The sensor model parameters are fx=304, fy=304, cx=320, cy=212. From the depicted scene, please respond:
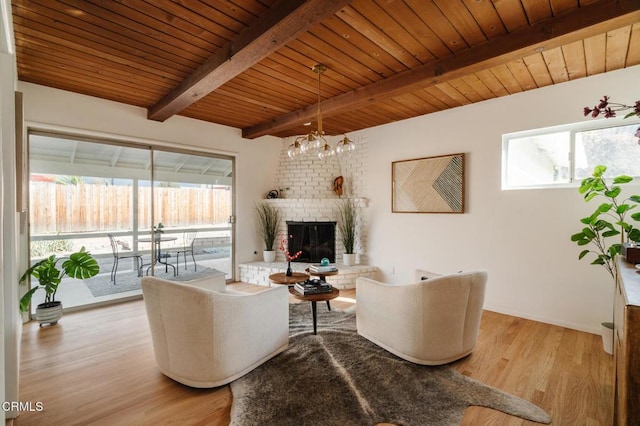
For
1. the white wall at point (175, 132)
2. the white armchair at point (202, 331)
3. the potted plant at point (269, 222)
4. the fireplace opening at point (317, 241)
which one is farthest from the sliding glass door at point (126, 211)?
the white armchair at point (202, 331)

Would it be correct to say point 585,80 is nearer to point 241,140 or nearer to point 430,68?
point 430,68

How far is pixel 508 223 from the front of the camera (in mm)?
3646

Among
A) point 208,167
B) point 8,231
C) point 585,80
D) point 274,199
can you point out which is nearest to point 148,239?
point 208,167

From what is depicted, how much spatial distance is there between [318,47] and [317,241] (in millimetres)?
3299

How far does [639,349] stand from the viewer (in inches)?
40.9

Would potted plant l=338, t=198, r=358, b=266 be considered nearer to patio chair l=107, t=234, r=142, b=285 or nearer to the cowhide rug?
the cowhide rug

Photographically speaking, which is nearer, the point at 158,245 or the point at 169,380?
the point at 169,380

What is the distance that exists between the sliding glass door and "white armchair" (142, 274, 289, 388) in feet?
7.89

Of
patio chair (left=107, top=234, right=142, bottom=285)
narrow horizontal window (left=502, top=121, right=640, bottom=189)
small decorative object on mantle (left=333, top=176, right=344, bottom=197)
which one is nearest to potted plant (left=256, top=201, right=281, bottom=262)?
small decorative object on mantle (left=333, top=176, right=344, bottom=197)

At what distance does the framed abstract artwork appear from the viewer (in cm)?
405

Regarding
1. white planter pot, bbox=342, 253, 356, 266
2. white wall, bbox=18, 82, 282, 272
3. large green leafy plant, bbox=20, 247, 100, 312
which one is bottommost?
white planter pot, bbox=342, 253, 356, 266

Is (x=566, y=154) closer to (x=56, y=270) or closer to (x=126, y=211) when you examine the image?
(x=126, y=211)

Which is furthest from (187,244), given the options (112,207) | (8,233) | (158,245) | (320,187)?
(8,233)

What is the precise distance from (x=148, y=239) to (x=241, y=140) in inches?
85.9
